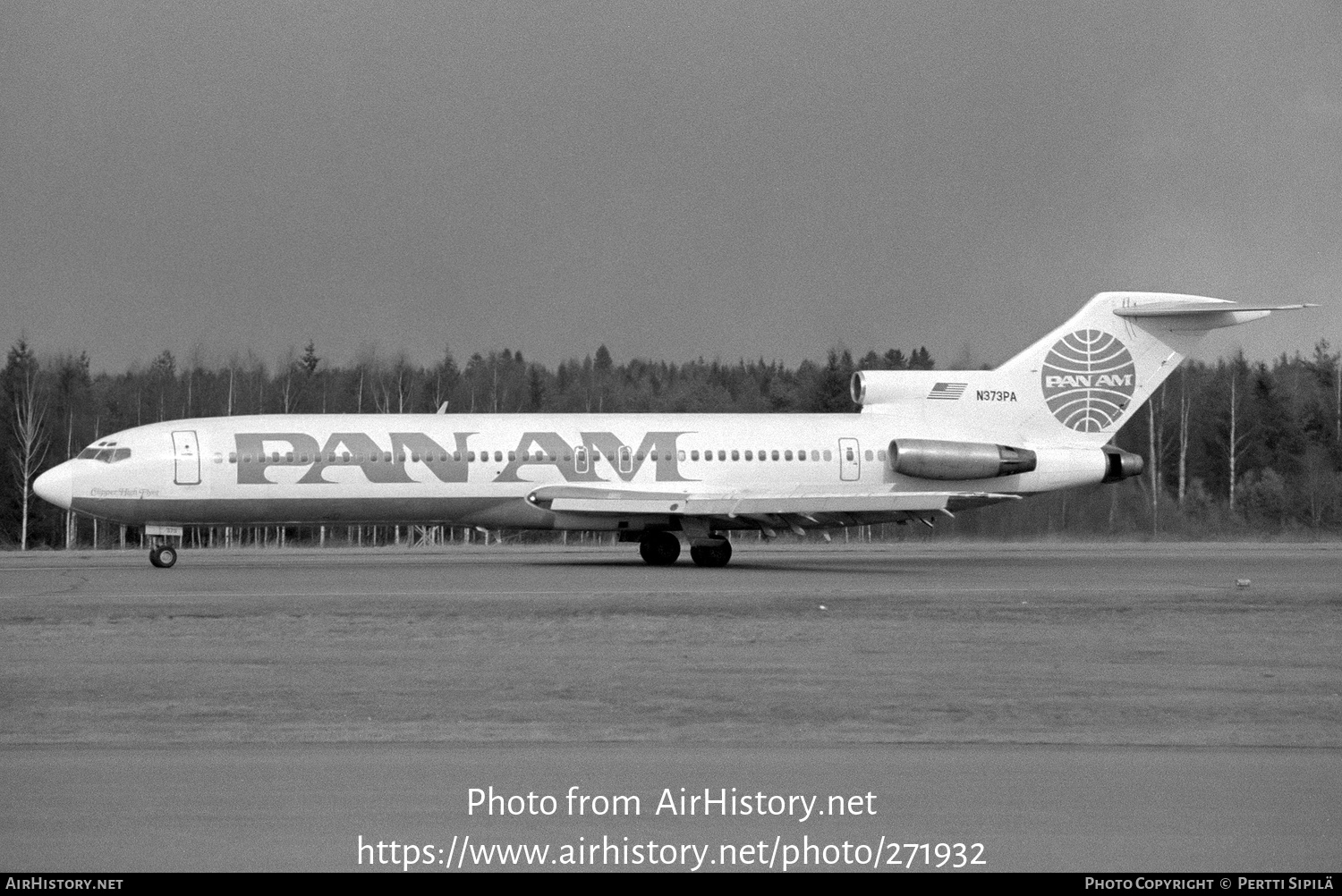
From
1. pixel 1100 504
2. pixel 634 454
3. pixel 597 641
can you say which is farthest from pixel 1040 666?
pixel 1100 504

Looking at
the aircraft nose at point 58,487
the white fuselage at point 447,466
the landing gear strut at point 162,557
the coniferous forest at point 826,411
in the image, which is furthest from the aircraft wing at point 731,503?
the coniferous forest at point 826,411

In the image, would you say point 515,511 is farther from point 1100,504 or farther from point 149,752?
point 1100,504

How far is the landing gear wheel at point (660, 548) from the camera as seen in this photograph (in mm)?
34750

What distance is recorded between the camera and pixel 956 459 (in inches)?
1426

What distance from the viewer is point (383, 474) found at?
3397cm

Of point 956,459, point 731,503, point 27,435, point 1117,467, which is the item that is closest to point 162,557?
point 731,503

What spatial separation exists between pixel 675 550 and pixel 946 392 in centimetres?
829

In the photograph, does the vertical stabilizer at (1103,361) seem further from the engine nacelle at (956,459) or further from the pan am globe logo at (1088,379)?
the engine nacelle at (956,459)

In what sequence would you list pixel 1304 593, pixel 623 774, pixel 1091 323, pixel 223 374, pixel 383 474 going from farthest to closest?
pixel 223 374 < pixel 1091 323 < pixel 383 474 < pixel 1304 593 < pixel 623 774

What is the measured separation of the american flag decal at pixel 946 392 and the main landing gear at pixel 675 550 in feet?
23.5

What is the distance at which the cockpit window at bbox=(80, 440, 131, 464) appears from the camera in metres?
33.7

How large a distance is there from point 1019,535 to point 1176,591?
29062 millimetres

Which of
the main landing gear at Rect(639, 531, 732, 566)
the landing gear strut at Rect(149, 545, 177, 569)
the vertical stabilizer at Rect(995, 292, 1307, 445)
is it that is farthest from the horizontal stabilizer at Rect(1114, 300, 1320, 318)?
the landing gear strut at Rect(149, 545, 177, 569)

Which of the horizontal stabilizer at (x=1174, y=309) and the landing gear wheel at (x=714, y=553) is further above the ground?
the horizontal stabilizer at (x=1174, y=309)
